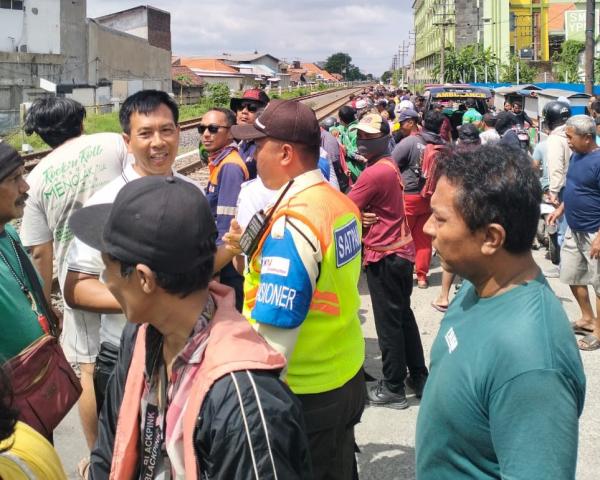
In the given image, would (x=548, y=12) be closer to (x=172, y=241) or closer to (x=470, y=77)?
(x=470, y=77)

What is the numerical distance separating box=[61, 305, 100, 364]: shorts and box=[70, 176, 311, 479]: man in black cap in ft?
5.18

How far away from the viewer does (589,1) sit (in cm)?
1945

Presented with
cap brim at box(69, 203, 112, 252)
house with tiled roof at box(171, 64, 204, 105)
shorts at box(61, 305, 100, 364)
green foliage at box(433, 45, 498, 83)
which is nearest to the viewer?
cap brim at box(69, 203, 112, 252)

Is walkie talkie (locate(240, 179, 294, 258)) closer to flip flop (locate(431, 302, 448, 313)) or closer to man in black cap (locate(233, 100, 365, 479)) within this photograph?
man in black cap (locate(233, 100, 365, 479))

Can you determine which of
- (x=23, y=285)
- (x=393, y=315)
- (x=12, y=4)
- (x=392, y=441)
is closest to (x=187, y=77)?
(x=12, y=4)

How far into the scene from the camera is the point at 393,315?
4910mm

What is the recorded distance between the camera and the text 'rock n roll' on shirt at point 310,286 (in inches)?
107

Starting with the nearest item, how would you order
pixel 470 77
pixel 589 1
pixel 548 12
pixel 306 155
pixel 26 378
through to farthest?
pixel 26 378 → pixel 306 155 → pixel 589 1 → pixel 470 77 → pixel 548 12

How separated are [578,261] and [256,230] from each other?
4183mm

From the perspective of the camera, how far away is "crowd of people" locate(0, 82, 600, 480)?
175 cm

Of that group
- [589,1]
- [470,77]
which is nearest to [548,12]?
[470,77]

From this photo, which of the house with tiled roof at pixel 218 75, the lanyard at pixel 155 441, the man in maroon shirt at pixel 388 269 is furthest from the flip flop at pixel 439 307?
the house with tiled roof at pixel 218 75

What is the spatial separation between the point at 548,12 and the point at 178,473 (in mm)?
71451

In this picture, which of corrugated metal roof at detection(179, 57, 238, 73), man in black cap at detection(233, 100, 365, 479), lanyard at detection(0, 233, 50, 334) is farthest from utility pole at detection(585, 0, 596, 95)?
corrugated metal roof at detection(179, 57, 238, 73)
